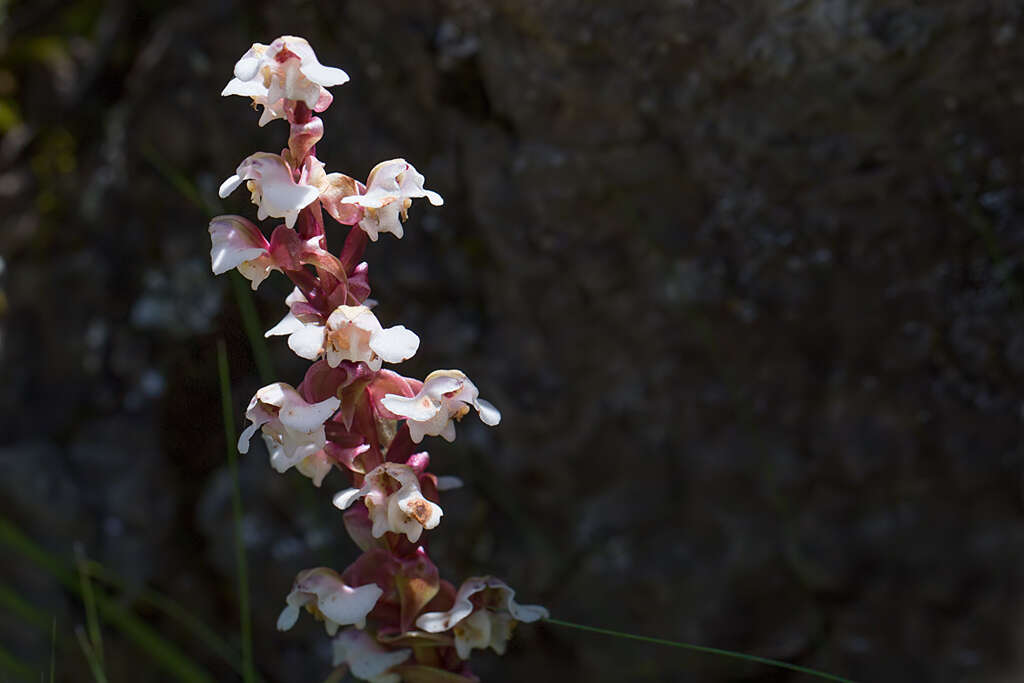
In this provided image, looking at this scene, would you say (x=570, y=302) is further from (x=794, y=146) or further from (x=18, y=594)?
(x=18, y=594)

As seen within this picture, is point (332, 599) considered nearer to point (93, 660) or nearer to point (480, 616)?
point (480, 616)

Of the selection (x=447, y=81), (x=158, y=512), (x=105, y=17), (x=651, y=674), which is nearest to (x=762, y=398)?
(x=651, y=674)

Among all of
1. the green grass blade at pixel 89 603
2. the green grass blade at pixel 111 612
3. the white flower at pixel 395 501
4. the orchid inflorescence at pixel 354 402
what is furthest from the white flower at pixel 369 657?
the green grass blade at pixel 111 612

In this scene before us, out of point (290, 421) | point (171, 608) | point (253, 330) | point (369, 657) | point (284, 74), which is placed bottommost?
point (369, 657)

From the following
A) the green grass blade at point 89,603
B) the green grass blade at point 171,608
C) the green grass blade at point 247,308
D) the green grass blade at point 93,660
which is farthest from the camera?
the green grass blade at point 171,608

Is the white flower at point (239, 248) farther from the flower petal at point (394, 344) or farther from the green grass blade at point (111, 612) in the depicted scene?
the green grass blade at point (111, 612)

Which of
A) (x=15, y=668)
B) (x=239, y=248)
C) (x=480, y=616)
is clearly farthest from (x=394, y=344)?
(x=15, y=668)
